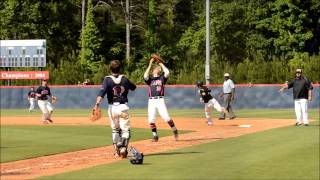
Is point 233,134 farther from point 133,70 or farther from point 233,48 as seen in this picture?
point 233,48

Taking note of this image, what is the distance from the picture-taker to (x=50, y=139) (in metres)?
20.1

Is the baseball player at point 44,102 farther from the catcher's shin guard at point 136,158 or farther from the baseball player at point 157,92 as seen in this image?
the catcher's shin guard at point 136,158

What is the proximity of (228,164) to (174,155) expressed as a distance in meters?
1.92

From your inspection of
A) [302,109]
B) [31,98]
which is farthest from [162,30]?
[302,109]

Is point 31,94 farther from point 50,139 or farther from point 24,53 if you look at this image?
point 50,139

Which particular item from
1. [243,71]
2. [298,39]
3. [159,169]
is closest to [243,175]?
[159,169]

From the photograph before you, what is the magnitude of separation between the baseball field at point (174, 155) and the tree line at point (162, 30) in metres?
40.2

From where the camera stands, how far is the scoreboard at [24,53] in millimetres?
51812

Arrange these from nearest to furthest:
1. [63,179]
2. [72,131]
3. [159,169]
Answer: [63,179], [159,169], [72,131]

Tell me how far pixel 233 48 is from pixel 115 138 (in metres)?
60.3

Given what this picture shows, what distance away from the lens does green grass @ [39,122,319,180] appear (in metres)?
11.9

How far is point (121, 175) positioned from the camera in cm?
1200

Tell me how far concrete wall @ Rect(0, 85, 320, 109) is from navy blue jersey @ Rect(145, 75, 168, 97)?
1027 inches

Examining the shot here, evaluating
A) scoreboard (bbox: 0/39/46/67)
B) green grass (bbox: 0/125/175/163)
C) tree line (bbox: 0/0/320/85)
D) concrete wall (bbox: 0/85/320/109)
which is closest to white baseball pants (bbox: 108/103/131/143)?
green grass (bbox: 0/125/175/163)
